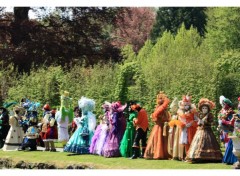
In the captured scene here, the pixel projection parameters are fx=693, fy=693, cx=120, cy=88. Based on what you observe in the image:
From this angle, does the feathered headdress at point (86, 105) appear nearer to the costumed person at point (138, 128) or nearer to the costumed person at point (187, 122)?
the costumed person at point (138, 128)

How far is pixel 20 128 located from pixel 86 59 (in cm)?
1401

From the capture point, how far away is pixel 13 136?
21531 mm

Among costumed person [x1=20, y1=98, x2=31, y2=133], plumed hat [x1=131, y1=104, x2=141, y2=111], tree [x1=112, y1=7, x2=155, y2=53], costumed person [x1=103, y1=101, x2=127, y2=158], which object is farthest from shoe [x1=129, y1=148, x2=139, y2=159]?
tree [x1=112, y1=7, x2=155, y2=53]

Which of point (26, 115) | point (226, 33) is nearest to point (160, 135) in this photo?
point (26, 115)

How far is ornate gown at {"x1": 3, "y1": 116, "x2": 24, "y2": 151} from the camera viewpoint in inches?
847

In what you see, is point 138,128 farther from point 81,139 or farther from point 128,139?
point 81,139

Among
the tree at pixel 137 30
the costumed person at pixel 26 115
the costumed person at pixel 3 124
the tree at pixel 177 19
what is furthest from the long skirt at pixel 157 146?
the tree at pixel 137 30

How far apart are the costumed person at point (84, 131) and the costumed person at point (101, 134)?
246 millimetres

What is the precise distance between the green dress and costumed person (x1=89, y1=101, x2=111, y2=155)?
72 cm

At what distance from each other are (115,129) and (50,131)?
2.83 metres

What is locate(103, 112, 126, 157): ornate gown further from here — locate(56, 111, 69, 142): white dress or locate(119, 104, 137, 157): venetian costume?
locate(56, 111, 69, 142): white dress

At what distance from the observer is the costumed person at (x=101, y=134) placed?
61.8ft

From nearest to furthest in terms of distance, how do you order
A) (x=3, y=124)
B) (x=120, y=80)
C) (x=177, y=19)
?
(x=3, y=124) < (x=120, y=80) < (x=177, y=19)

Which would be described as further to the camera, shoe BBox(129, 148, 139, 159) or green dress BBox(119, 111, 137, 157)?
green dress BBox(119, 111, 137, 157)
